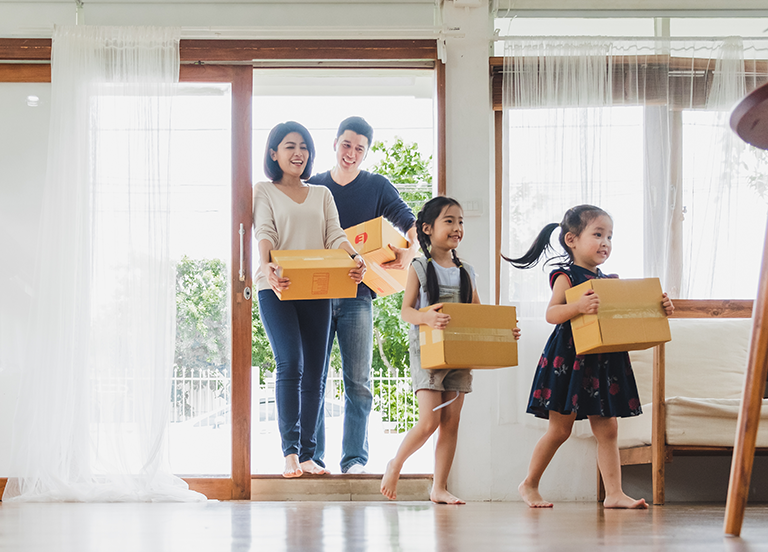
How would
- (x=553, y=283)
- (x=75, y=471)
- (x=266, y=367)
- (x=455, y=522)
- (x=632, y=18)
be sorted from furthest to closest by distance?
(x=266, y=367) < (x=632, y=18) < (x=75, y=471) < (x=553, y=283) < (x=455, y=522)

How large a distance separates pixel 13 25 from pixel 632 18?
2.83 m

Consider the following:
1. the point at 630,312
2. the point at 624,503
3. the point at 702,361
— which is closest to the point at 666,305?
the point at 630,312

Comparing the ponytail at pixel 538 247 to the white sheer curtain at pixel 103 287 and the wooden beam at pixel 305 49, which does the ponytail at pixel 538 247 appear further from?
the white sheer curtain at pixel 103 287

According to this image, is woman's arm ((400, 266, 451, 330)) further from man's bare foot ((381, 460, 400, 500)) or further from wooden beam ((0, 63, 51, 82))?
wooden beam ((0, 63, 51, 82))

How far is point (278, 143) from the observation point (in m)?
2.79

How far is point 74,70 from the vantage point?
280 centimetres

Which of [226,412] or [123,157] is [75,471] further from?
[123,157]

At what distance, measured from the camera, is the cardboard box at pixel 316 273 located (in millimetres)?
2350

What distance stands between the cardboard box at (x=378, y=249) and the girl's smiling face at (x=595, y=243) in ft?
2.43

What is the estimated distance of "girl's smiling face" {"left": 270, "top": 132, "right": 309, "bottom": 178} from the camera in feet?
9.11

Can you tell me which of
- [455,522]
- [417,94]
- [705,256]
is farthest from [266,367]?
[455,522]

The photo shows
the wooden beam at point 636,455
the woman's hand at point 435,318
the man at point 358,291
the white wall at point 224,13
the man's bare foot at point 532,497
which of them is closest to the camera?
the woman's hand at point 435,318

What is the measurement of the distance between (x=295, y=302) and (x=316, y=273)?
1.30 ft

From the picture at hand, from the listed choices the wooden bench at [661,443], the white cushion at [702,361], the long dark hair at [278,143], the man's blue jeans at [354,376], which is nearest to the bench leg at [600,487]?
the wooden bench at [661,443]
